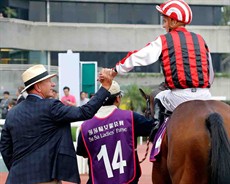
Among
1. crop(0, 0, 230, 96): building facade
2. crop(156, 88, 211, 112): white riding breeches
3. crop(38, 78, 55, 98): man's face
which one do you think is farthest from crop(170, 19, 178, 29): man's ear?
crop(0, 0, 230, 96): building facade

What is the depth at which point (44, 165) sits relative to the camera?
5.68 metres

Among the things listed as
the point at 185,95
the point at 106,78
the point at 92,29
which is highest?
the point at 92,29

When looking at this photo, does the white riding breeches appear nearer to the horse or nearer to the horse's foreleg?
the horse

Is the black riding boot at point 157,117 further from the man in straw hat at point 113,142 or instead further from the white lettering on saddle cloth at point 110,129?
the white lettering on saddle cloth at point 110,129

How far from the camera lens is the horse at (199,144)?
5156 millimetres

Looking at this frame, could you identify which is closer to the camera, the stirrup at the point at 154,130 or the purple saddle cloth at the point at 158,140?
the purple saddle cloth at the point at 158,140

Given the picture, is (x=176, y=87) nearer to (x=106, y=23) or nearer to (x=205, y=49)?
(x=205, y=49)

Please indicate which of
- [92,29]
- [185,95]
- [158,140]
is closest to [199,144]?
[158,140]

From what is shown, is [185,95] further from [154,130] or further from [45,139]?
[45,139]

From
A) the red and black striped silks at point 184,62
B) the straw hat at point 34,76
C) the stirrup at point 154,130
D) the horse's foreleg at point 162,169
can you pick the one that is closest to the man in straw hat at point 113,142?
the stirrup at point 154,130

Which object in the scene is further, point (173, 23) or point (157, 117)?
point (157, 117)

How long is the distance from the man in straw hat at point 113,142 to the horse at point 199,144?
75 cm

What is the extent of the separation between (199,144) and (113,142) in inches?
51.3

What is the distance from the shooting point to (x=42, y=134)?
5.70m
